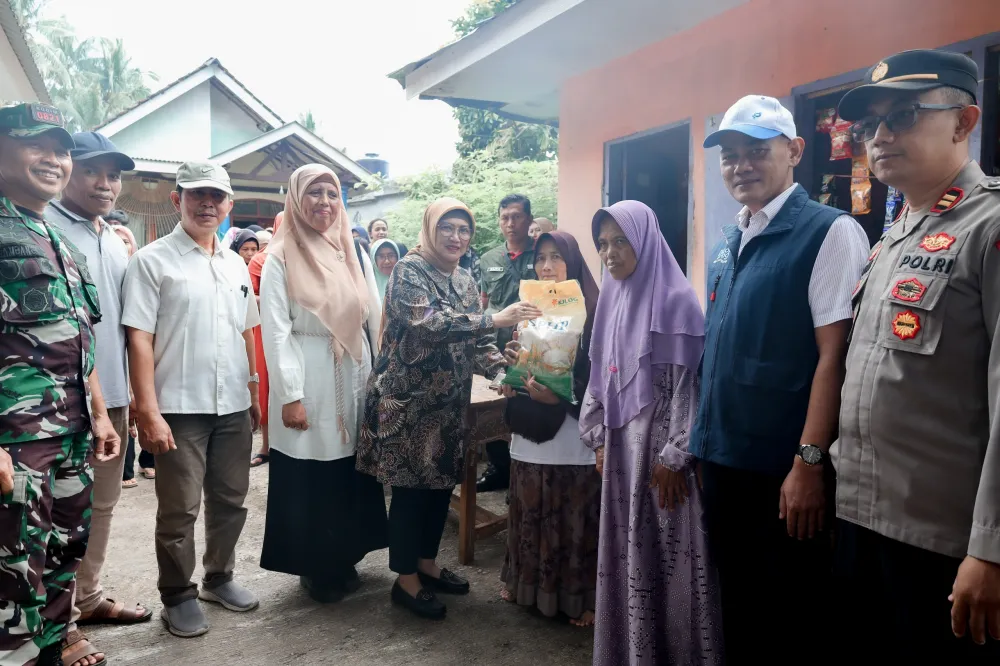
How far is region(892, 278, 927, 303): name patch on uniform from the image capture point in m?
1.55

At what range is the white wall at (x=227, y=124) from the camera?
47.0 ft

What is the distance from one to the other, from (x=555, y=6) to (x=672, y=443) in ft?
11.2

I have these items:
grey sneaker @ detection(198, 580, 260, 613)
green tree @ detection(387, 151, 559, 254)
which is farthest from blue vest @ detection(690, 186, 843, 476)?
green tree @ detection(387, 151, 559, 254)

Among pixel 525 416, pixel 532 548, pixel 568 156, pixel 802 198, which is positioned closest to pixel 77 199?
pixel 525 416

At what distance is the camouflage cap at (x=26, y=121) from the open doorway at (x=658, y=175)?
3980 mm

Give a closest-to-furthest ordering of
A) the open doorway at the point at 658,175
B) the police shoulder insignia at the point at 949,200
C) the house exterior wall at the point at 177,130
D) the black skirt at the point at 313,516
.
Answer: the police shoulder insignia at the point at 949,200
the black skirt at the point at 313,516
the open doorway at the point at 658,175
the house exterior wall at the point at 177,130

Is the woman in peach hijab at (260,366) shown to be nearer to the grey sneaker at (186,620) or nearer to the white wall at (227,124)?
the grey sneaker at (186,620)

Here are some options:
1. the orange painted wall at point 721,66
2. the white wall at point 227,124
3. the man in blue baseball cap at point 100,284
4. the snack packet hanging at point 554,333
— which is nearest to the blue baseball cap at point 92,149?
the man in blue baseball cap at point 100,284

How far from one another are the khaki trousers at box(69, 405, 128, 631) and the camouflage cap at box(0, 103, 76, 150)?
1277 millimetres

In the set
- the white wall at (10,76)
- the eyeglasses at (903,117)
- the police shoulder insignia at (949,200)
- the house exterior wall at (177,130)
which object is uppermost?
the house exterior wall at (177,130)

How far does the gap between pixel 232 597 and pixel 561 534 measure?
1659 millimetres

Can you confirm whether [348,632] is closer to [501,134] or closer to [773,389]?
[773,389]

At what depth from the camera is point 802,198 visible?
2.07 metres

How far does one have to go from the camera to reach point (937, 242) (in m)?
1.56
